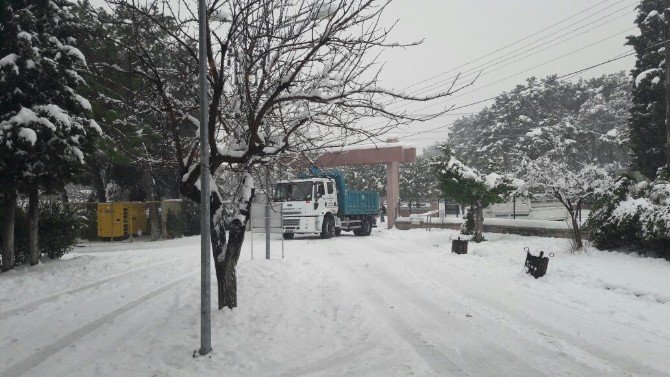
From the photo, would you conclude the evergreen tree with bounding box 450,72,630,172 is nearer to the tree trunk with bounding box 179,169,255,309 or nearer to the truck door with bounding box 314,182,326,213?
the truck door with bounding box 314,182,326,213

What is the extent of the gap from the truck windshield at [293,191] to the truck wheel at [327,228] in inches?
67.2

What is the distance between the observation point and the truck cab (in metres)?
19.5

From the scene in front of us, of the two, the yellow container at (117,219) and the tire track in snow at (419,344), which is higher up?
the yellow container at (117,219)

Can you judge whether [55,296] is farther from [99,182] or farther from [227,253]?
[99,182]

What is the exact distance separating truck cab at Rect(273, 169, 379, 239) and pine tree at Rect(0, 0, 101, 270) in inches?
358

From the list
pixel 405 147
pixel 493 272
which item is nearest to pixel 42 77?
pixel 493 272

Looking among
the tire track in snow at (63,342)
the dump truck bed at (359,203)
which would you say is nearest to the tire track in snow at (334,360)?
the tire track in snow at (63,342)

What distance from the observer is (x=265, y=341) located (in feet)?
18.0

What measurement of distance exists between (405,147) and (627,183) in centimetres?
1793

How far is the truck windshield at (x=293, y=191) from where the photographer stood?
63.9 feet

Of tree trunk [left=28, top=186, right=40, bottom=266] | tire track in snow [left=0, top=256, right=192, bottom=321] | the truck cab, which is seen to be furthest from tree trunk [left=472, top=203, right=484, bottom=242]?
tree trunk [left=28, top=186, right=40, bottom=266]

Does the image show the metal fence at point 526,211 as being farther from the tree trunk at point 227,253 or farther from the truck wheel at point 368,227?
the tree trunk at point 227,253

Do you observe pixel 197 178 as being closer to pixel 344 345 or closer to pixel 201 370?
pixel 201 370

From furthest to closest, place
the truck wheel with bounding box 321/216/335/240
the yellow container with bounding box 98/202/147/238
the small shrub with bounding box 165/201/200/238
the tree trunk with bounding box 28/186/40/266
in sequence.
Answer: the small shrub with bounding box 165/201/200/238 → the truck wheel with bounding box 321/216/335/240 → the yellow container with bounding box 98/202/147/238 → the tree trunk with bounding box 28/186/40/266
